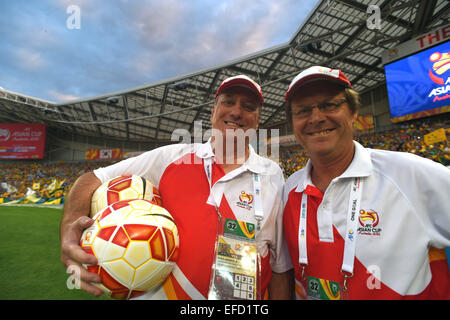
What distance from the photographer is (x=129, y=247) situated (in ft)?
4.41

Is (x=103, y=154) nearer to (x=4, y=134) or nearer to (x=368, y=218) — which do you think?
(x=4, y=134)

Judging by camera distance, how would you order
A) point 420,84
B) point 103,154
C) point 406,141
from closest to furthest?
point 420,84
point 406,141
point 103,154

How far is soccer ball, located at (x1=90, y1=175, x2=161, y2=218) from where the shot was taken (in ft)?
5.76

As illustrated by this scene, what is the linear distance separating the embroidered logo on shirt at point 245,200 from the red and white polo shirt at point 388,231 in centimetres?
46

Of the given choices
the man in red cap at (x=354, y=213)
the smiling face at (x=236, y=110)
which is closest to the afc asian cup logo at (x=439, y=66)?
the man in red cap at (x=354, y=213)

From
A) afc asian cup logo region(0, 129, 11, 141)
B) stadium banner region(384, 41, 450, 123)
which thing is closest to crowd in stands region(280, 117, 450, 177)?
stadium banner region(384, 41, 450, 123)

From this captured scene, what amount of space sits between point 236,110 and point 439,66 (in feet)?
60.8

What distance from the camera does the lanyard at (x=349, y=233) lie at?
1412mm

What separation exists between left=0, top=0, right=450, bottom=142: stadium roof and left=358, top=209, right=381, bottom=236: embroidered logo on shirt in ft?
50.1

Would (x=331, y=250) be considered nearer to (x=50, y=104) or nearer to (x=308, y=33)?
(x=308, y=33)

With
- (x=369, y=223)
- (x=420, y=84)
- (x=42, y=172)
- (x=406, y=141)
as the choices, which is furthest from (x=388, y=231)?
(x=42, y=172)

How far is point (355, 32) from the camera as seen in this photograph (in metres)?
15.0

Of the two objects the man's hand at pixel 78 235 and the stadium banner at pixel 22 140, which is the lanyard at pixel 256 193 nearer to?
the man's hand at pixel 78 235

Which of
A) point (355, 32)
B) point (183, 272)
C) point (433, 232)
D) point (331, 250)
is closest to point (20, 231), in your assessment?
point (183, 272)
